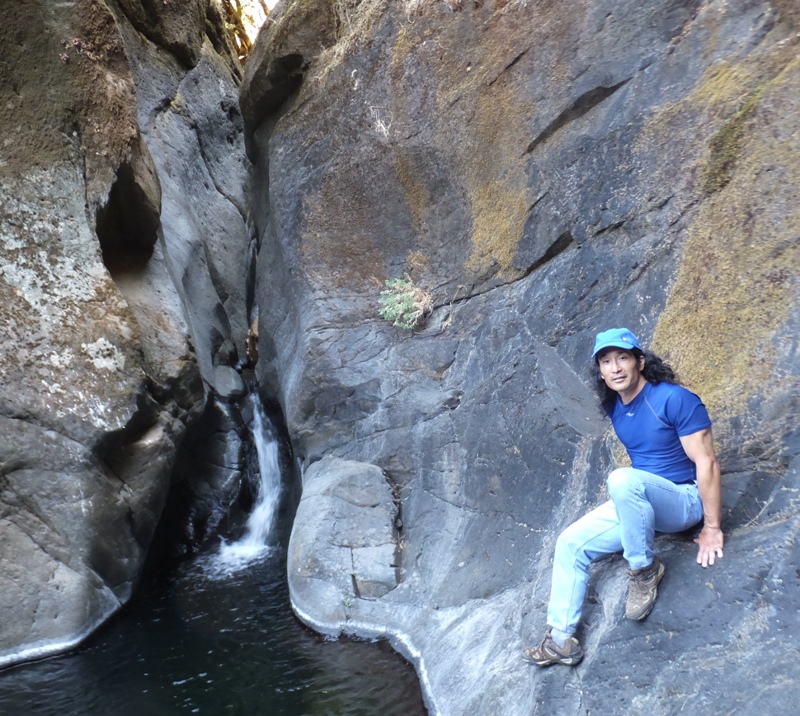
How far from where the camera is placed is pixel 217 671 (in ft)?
20.9

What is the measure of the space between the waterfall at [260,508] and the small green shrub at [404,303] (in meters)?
4.19

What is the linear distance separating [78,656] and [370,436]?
155 inches

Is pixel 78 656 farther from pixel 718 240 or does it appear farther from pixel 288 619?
pixel 718 240

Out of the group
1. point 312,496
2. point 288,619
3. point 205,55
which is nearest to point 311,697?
point 288,619

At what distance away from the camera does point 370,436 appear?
8.10 meters

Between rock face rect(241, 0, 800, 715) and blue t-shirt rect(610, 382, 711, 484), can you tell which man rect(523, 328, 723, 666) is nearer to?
blue t-shirt rect(610, 382, 711, 484)

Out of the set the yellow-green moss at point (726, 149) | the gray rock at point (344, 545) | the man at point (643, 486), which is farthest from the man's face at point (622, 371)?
the gray rock at point (344, 545)

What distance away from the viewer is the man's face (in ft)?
12.0

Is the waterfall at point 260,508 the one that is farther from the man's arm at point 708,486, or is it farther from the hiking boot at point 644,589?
the man's arm at point 708,486

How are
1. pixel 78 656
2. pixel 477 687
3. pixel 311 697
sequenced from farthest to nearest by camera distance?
1. pixel 78 656
2. pixel 311 697
3. pixel 477 687

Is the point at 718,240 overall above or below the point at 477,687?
above

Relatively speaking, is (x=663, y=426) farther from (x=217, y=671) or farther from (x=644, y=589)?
(x=217, y=671)

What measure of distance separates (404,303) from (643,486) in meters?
5.00

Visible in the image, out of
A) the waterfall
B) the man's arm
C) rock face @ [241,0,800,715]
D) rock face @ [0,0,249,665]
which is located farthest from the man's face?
the waterfall
